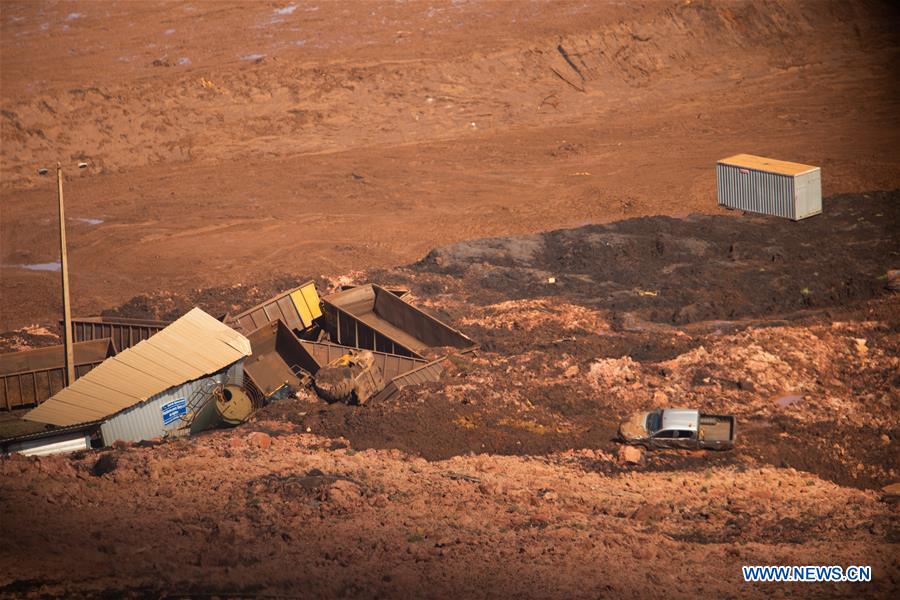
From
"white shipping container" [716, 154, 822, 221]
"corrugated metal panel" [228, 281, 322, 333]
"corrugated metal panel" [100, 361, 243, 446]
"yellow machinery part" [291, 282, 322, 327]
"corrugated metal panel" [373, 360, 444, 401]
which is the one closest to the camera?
"corrugated metal panel" [100, 361, 243, 446]

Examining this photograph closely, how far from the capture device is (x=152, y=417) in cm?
1938

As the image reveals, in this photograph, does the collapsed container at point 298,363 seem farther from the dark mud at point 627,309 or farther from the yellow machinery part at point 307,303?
the yellow machinery part at point 307,303

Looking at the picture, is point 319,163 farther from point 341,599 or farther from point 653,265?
point 341,599

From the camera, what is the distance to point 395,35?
46.1m

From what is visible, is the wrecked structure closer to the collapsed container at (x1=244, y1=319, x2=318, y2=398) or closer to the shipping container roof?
the collapsed container at (x1=244, y1=319, x2=318, y2=398)

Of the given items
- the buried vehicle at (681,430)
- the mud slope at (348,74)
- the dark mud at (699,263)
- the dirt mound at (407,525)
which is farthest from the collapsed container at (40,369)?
the mud slope at (348,74)

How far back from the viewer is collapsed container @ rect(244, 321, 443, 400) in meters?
20.8

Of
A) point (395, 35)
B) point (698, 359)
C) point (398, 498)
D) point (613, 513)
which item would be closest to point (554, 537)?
point (613, 513)

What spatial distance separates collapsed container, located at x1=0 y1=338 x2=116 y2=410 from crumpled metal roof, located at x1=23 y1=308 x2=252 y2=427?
2.33 meters

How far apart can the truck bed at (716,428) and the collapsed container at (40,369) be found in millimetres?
13517

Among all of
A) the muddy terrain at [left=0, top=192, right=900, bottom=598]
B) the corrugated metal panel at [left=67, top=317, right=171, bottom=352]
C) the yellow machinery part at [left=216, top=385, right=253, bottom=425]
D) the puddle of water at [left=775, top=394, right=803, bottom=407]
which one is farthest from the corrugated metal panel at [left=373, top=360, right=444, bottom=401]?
the puddle of water at [left=775, top=394, right=803, bottom=407]

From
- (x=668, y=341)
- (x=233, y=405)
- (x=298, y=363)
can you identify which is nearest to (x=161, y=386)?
(x=233, y=405)

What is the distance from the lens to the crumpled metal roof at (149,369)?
61.2ft

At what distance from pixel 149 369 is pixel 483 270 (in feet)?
35.1
